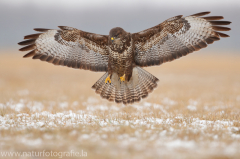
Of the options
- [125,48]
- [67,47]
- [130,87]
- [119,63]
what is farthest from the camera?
[130,87]

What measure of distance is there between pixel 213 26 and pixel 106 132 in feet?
15.2

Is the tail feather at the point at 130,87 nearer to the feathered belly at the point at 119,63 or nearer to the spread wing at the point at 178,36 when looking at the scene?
the feathered belly at the point at 119,63

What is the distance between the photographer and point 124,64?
8.49 meters

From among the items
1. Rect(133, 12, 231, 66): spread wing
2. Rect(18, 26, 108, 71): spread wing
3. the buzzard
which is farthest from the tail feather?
Rect(18, 26, 108, 71): spread wing

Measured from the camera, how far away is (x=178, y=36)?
327 inches

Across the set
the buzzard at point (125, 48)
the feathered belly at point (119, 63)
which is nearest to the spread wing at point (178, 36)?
the buzzard at point (125, 48)

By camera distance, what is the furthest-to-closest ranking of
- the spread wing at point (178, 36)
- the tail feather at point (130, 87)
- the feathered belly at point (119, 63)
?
the tail feather at point (130, 87)
the feathered belly at point (119, 63)
the spread wing at point (178, 36)

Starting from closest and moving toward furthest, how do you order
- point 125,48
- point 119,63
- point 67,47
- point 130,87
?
point 125,48, point 119,63, point 67,47, point 130,87

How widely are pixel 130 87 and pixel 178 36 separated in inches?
85.3

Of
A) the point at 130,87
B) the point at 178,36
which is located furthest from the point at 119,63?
the point at 178,36

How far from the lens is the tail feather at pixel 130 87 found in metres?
8.79

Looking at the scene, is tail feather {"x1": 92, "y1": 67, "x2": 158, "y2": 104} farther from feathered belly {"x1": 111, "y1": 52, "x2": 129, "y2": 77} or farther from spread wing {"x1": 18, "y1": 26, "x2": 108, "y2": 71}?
spread wing {"x1": 18, "y1": 26, "x2": 108, "y2": 71}

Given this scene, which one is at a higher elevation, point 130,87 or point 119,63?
point 119,63

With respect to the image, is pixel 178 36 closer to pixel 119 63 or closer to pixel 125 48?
pixel 125 48
